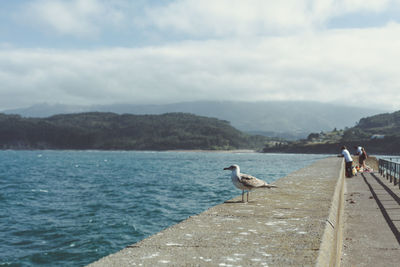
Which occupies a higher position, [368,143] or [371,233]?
[368,143]

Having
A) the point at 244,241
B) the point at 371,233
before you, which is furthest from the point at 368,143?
the point at 244,241

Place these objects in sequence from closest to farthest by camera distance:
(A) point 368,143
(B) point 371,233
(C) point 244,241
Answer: (C) point 244,241, (B) point 371,233, (A) point 368,143

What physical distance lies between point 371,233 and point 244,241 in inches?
152

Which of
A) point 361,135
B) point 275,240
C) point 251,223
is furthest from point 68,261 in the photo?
point 361,135

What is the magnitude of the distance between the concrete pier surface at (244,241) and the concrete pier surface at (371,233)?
66cm

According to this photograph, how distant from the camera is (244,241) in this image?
166 inches

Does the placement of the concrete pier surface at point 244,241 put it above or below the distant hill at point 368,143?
below

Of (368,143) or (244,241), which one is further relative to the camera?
(368,143)

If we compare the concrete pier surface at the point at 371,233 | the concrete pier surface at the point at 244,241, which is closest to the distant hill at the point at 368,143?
the concrete pier surface at the point at 371,233

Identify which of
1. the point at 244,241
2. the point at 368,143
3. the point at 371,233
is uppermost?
the point at 368,143

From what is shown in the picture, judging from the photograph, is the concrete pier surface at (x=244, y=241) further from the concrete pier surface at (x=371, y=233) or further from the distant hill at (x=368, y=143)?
the distant hill at (x=368, y=143)

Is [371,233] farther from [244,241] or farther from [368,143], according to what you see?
[368,143]

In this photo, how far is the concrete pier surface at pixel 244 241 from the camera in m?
3.52

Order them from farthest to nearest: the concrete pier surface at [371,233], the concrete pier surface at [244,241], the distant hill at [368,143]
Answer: the distant hill at [368,143], the concrete pier surface at [371,233], the concrete pier surface at [244,241]
